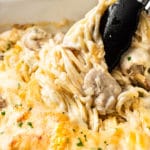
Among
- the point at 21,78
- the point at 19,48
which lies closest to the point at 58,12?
the point at 19,48

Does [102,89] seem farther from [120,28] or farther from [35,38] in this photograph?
[35,38]

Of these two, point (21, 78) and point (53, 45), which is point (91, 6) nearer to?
point (53, 45)

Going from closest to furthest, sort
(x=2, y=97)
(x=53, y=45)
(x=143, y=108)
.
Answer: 1. (x=143, y=108)
2. (x=2, y=97)
3. (x=53, y=45)

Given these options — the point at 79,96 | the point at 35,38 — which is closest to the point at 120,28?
the point at 79,96

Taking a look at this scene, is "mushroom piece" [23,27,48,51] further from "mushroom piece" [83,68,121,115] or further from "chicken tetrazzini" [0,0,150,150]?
"mushroom piece" [83,68,121,115]

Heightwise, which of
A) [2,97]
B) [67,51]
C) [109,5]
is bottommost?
[2,97]

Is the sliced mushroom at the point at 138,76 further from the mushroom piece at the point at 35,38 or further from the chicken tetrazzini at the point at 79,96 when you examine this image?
the mushroom piece at the point at 35,38

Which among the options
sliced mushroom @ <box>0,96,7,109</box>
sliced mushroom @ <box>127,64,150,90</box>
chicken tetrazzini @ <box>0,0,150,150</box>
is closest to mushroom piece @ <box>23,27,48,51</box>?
chicken tetrazzini @ <box>0,0,150,150</box>
